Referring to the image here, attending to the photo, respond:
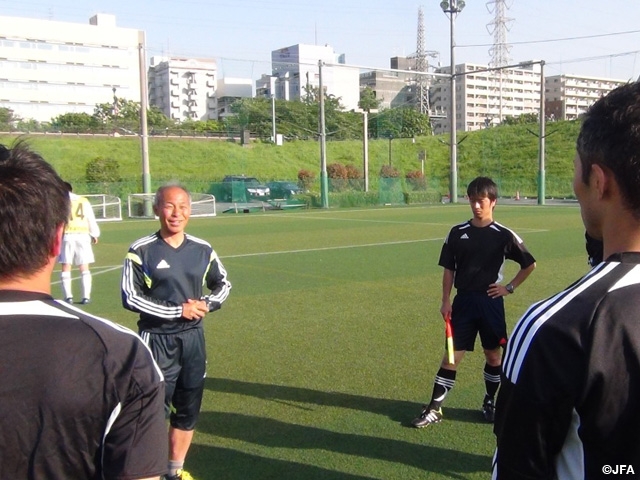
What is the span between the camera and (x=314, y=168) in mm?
65125

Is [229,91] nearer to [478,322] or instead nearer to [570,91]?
[570,91]

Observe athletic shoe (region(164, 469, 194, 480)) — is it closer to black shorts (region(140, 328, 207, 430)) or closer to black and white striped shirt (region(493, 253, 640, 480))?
black shorts (region(140, 328, 207, 430))

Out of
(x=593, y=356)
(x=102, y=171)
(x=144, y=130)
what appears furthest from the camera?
(x=102, y=171)

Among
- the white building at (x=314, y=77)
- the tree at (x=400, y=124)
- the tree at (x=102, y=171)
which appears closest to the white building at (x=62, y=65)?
the white building at (x=314, y=77)

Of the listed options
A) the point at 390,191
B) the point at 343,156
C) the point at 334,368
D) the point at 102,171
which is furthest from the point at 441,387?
the point at 343,156

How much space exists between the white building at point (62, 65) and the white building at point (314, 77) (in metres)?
22.8

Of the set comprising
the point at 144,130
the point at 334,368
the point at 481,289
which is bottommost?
the point at 334,368

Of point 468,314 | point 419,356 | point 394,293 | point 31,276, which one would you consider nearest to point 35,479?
point 31,276

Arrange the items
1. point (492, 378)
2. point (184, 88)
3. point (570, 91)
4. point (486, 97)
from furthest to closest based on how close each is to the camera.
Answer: point (486, 97), point (570, 91), point (184, 88), point (492, 378)

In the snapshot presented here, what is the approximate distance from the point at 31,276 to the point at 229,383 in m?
4.96

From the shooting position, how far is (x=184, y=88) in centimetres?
12644

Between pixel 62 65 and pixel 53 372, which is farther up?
pixel 62 65

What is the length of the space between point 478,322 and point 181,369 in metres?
2.40

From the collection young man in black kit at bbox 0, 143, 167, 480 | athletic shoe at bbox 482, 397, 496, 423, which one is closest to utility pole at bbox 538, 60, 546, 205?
athletic shoe at bbox 482, 397, 496, 423
